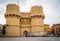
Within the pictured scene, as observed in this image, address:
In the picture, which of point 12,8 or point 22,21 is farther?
point 22,21

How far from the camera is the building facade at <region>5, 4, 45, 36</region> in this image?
56.0 m

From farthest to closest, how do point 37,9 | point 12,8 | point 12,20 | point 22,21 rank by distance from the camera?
point 22,21, point 37,9, point 12,8, point 12,20

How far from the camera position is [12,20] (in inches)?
2213

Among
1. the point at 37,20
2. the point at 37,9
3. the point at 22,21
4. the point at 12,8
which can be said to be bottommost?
the point at 22,21

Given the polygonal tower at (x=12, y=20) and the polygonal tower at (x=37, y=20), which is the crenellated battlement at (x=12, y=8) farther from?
the polygonal tower at (x=37, y=20)

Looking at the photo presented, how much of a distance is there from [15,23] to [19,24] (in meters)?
1.33

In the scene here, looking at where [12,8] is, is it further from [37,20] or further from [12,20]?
[37,20]

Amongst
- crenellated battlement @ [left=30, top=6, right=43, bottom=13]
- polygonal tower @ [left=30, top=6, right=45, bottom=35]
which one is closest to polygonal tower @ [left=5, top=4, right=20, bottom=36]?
polygonal tower @ [left=30, top=6, right=45, bottom=35]

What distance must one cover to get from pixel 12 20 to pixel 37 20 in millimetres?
7010

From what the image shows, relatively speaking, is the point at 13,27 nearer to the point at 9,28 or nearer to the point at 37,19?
the point at 9,28

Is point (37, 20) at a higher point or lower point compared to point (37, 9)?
lower

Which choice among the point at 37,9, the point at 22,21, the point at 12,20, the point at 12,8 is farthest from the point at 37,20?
the point at 12,8

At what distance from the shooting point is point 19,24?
2258 inches

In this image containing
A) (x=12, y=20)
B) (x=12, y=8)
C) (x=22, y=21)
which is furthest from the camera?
(x=22, y=21)
